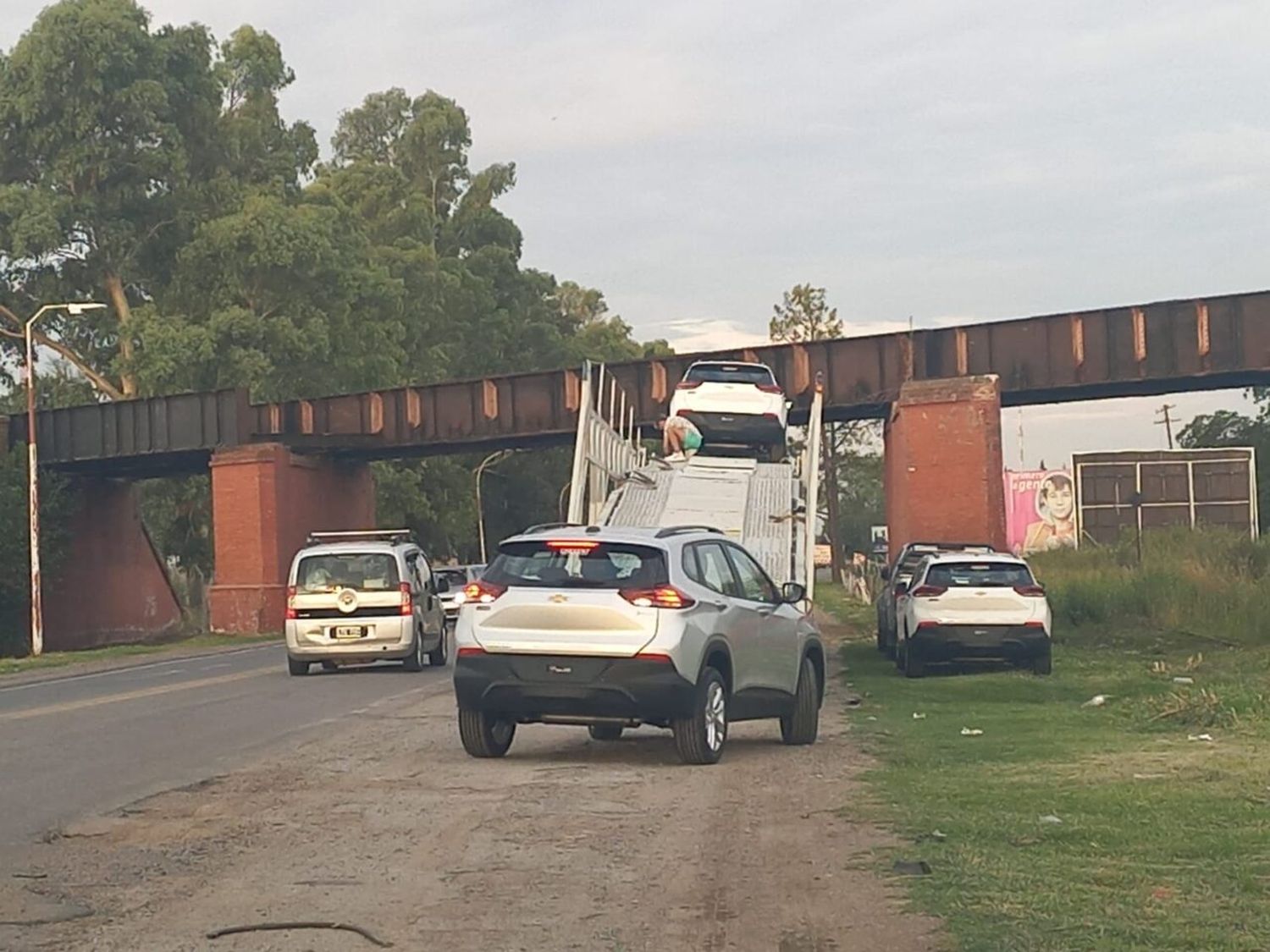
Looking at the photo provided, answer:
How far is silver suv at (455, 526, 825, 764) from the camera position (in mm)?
13672

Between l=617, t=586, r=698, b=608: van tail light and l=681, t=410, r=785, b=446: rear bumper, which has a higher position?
l=681, t=410, r=785, b=446: rear bumper

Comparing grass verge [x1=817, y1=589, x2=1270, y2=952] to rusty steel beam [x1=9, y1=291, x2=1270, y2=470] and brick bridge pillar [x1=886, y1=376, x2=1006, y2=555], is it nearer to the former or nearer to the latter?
brick bridge pillar [x1=886, y1=376, x2=1006, y2=555]

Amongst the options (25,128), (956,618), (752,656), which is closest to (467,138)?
(25,128)

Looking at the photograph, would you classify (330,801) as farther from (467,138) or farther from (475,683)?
(467,138)

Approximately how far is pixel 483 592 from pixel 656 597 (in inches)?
53.6

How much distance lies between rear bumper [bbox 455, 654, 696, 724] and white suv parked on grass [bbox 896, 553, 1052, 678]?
10.6m

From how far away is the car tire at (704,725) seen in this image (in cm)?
1381

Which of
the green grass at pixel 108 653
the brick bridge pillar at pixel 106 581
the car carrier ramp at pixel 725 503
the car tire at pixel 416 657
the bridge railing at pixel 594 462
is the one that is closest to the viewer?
the car carrier ramp at pixel 725 503

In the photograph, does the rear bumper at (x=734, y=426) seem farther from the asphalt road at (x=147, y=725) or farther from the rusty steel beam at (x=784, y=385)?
the asphalt road at (x=147, y=725)

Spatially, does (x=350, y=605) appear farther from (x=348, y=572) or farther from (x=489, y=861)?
(x=489, y=861)

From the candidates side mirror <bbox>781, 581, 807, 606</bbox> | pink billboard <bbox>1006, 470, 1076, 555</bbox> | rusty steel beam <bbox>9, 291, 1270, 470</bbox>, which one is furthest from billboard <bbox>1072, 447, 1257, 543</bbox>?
side mirror <bbox>781, 581, 807, 606</bbox>

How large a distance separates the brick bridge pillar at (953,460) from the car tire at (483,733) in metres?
28.1

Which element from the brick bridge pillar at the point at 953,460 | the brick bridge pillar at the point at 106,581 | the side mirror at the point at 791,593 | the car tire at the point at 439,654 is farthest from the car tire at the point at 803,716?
the brick bridge pillar at the point at 106,581

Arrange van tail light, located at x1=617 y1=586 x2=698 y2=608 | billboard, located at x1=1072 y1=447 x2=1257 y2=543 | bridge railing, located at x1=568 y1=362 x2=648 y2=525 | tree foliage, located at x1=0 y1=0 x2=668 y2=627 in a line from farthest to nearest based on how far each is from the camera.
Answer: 1. tree foliage, located at x1=0 y1=0 x2=668 y2=627
2. billboard, located at x1=1072 y1=447 x2=1257 y2=543
3. bridge railing, located at x1=568 y1=362 x2=648 y2=525
4. van tail light, located at x1=617 y1=586 x2=698 y2=608
